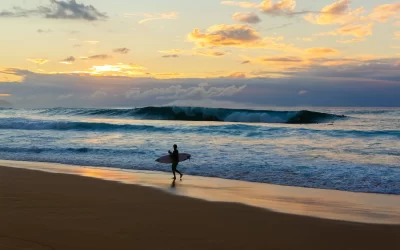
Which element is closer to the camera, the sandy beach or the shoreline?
the sandy beach

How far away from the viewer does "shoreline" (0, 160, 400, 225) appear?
7770mm

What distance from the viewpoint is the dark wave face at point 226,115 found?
47.8 metres

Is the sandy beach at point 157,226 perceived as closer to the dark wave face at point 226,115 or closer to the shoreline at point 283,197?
the shoreline at point 283,197

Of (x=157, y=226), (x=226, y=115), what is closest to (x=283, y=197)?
(x=157, y=226)

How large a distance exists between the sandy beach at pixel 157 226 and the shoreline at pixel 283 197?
51 cm

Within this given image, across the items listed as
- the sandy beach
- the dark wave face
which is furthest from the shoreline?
the dark wave face

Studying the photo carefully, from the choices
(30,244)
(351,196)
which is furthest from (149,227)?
(351,196)

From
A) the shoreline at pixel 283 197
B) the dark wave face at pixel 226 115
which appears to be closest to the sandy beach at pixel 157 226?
the shoreline at pixel 283 197

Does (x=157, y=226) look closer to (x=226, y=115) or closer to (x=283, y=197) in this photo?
(x=283, y=197)

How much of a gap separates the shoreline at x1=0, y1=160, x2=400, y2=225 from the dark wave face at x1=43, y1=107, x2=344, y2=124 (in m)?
36.5

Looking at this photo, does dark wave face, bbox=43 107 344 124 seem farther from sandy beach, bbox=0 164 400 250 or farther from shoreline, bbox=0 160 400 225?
sandy beach, bbox=0 164 400 250

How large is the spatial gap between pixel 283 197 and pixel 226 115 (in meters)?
41.6

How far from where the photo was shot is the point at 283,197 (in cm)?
939

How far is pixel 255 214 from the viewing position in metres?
7.46
